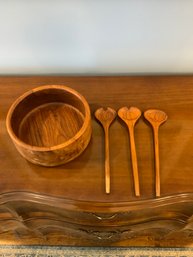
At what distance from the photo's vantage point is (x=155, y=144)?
55 cm

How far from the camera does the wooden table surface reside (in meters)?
0.52

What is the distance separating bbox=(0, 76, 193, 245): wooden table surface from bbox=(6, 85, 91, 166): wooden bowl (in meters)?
0.03

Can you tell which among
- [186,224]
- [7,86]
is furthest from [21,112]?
[186,224]

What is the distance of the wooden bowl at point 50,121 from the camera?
51 cm

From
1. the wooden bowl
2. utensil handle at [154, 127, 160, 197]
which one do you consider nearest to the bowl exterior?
the wooden bowl

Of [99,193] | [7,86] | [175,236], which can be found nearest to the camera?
[99,193]

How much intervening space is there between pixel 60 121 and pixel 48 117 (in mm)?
30

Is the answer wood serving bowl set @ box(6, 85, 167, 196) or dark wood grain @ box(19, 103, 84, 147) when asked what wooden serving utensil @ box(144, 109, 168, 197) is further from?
dark wood grain @ box(19, 103, 84, 147)

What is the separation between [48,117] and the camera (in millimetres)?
590

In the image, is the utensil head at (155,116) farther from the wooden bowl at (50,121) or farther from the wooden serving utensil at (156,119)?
the wooden bowl at (50,121)

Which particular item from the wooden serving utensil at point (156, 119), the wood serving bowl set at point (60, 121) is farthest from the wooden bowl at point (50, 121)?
the wooden serving utensil at point (156, 119)

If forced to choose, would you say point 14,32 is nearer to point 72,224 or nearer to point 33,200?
point 33,200

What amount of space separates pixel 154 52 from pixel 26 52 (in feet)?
1.05

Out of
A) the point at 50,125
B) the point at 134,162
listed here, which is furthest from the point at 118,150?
the point at 50,125
